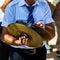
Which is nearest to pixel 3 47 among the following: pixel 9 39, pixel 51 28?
pixel 9 39

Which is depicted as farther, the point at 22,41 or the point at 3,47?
the point at 3,47

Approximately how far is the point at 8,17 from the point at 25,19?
0.26 ft

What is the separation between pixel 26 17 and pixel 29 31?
0.29 feet

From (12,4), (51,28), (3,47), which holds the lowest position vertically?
(3,47)

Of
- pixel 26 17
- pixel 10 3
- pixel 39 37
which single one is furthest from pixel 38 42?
pixel 10 3

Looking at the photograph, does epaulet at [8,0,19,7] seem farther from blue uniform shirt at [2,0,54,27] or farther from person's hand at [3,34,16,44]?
person's hand at [3,34,16,44]

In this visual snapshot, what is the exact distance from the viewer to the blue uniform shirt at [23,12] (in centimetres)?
107

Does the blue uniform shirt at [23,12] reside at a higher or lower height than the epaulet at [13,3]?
lower

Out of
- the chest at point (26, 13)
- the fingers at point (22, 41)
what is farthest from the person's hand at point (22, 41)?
the chest at point (26, 13)

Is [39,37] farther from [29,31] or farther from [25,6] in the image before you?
[25,6]

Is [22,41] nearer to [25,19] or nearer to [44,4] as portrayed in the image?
[25,19]

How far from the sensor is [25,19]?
3.52 ft

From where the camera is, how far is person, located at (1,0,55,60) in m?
1.07

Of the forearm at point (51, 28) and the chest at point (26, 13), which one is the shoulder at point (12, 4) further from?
the forearm at point (51, 28)
